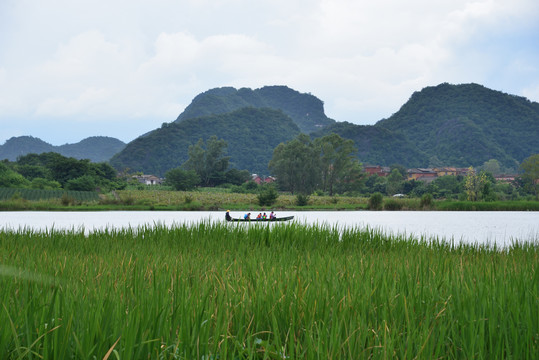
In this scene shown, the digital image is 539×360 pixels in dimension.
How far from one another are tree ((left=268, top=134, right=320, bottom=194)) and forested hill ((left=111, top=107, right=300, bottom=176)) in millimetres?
67611

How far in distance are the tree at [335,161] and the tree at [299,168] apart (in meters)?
1.62

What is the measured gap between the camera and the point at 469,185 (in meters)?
63.1

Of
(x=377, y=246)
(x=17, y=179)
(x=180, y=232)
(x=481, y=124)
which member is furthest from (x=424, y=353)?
(x=481, y=124)

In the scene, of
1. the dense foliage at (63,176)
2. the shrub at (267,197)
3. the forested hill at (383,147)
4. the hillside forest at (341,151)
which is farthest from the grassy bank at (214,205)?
the forested hill at (383,147)

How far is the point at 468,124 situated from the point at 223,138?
93.0m

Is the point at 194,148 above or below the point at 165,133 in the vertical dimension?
below

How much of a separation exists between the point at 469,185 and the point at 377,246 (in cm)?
6206

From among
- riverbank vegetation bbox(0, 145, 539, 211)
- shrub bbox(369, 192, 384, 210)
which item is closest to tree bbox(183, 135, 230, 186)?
riverbank vegetation bbox(0, 145, 539, 211)

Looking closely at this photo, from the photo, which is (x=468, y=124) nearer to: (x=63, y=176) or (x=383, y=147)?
(x=383, y=147)

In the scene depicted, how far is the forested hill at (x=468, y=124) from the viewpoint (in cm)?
14125

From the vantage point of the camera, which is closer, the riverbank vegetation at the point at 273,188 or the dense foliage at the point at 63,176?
the riverbank vegetation at the point at 273,188

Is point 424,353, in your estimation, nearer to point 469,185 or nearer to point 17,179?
point 469,185

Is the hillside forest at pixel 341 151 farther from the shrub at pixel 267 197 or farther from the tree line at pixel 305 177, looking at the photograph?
the shrub at pixel 267 197

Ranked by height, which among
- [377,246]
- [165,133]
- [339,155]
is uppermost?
[165,133]
